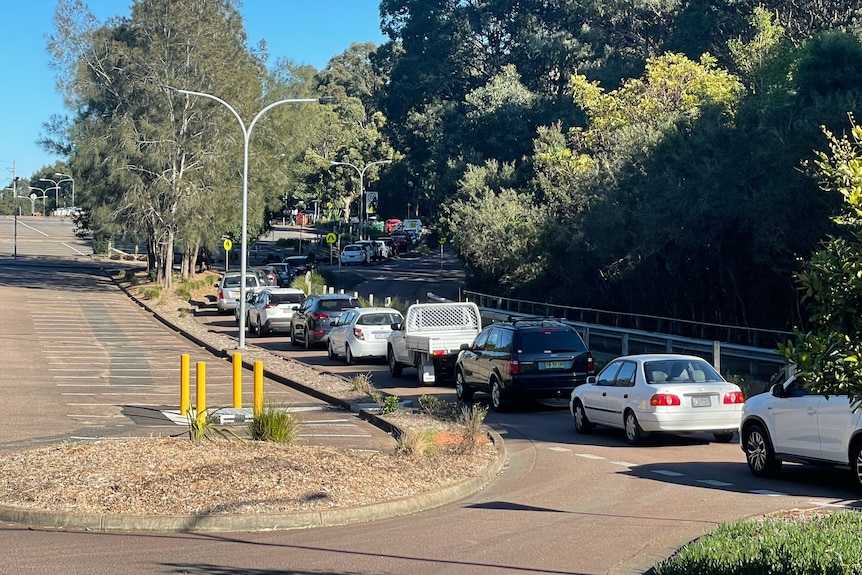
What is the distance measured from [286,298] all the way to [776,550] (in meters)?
34.2

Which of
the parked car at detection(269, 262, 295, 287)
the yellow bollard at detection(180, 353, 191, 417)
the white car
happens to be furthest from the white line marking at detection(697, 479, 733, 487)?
the parked car at detection(269, 262, 295, 287)

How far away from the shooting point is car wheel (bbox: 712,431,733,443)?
17106 millimetres

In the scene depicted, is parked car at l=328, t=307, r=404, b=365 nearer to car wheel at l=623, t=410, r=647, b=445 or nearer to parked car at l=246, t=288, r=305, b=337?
parked car at l=246, t=288, r=305, b=337

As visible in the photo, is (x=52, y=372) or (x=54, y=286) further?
(x=54, y=286)

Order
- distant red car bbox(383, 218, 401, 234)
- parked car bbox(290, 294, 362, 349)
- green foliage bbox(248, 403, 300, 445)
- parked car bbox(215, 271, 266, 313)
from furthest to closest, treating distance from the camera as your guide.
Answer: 1. distant red car bbox(383, 218, 401, 234)
2. parked car bbox(215, 271, 266, 313)
3. parked car bbox(290, 294, 362, 349)
4. green foliage bbox(248, 403, 300, 445)

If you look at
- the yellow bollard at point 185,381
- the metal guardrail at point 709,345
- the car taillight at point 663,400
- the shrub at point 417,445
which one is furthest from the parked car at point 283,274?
the shrub at point 417,445

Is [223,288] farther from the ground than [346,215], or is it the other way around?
[346,215]

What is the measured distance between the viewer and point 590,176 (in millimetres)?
45656

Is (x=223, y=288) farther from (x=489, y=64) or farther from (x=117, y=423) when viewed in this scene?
(x=489, y=64)

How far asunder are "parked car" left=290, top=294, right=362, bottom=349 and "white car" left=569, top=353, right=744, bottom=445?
688 inches

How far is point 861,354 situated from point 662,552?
12.0 feet

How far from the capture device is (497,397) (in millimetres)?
21312

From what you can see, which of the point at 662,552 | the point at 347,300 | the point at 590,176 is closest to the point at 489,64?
the point at 590,176

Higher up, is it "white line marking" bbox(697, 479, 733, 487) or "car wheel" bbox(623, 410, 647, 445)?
"car wheel" bbox(623, 410, 647, 445)
